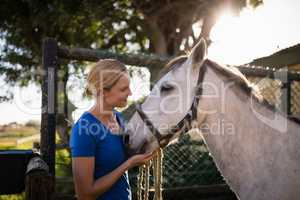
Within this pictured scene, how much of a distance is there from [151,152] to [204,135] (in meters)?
0.45

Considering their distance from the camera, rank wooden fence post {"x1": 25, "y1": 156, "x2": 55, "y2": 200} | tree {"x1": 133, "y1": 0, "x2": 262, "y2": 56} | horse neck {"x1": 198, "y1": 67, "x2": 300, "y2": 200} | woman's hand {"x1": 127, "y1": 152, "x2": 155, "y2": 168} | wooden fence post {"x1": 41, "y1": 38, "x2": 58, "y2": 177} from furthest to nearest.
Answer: tree {"x1": 133, "y1": 0, "x2": 262, "y2": 56}
wooden fence post {"x1": 41, "y1": 38, "x2": 58, "y2": 177}
horse neck {"x1": 198, "y1": 67, "x2": 300, "y2": 200}
woman's hand {"x1": 127, "y1": 152, "x2": 155, "y2": 168}
wooden fence post {"x1": 25, "y1": 156, "x2": 55, "y2": 200}

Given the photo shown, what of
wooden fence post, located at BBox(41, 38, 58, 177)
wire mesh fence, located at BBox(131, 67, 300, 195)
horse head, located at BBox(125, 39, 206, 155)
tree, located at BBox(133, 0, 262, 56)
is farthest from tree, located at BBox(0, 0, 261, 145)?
horse head, located at BBox(125, 39, 206, 155)

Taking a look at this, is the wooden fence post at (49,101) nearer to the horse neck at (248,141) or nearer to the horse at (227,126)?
the horse at (227,126)

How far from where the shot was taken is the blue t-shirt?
5.41 feet

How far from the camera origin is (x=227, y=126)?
6.68 ft

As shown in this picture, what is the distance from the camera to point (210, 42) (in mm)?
11719

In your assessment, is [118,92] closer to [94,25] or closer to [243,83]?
[243,83]

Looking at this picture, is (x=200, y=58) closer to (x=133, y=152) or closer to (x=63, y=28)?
(x=133, y=152)

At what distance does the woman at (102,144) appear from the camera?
5.36 feet

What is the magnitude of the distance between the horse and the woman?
200mm

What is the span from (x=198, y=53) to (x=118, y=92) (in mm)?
625

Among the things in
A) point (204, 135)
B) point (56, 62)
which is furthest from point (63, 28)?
point (204, 135)

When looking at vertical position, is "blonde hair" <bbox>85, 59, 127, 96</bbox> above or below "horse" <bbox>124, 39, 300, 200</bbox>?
above

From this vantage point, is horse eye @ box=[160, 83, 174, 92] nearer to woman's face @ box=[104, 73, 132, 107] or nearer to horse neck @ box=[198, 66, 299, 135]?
horse neck @ box=[198, 66, 299, 135]
